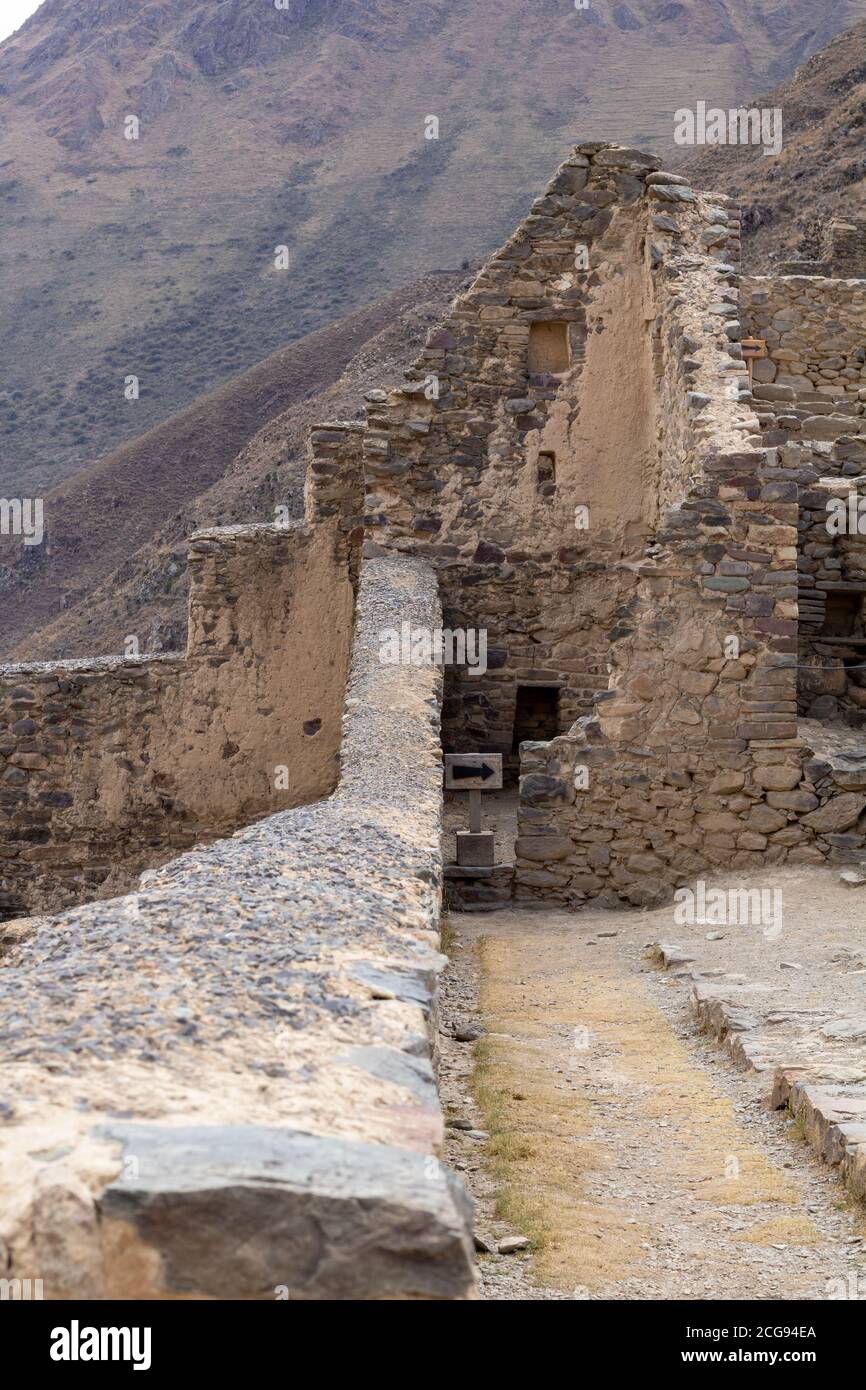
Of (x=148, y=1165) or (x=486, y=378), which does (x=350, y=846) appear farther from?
(x=486, y=378)

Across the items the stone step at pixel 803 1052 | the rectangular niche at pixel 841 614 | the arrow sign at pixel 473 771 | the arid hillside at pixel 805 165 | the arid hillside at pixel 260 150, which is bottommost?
the stone step at pixel 803 1052

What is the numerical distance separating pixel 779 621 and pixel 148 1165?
6.97 metres

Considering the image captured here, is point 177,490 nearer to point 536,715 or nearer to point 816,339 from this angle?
point 816,339

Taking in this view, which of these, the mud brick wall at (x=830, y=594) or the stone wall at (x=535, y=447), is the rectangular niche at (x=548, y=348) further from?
the mud brick wall at (x=830, y=594)

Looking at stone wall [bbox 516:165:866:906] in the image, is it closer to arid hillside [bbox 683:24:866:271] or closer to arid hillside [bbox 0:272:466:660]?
arid hillside [bbox 0:272:466:660]

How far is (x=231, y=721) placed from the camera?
12.5 meters

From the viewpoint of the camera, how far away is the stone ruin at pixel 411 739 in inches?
123

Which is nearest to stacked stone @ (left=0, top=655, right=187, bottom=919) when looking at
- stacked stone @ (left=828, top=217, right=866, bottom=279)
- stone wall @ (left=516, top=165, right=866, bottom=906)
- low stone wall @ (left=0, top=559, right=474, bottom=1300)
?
stone wall @ (left=516, top=165, right=866, bottom=906)

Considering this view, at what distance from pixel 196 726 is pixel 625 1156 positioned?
727cm

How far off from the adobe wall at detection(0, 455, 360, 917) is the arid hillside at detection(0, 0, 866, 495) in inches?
1591

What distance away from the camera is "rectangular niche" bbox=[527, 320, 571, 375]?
12.3 m

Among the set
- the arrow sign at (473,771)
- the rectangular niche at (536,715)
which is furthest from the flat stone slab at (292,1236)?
the rectangular niche at (536,715)

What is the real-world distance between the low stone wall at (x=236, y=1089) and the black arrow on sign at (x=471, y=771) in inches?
151

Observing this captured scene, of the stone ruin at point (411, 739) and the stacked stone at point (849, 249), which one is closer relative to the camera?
the stone ruin at point (411, 739)
